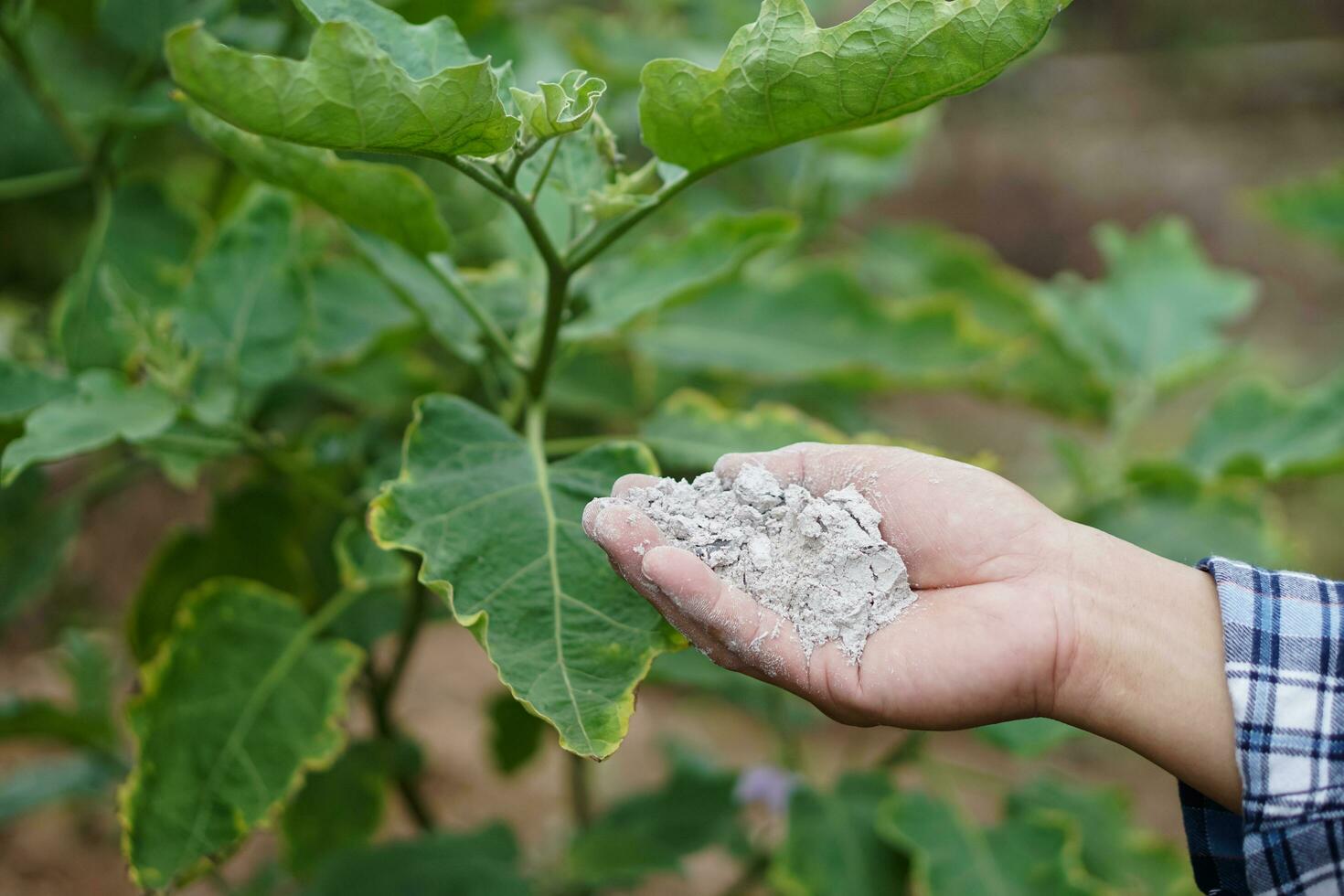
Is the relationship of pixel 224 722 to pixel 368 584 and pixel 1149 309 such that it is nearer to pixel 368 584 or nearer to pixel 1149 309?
pixel 368 584

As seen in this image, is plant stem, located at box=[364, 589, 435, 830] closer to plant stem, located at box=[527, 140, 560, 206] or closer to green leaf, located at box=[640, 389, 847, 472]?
green leaf, located at box=[640, 389, 847, 472]

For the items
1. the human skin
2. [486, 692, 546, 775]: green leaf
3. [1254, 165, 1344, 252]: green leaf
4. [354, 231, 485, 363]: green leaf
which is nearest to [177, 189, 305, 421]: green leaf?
[354, 231, 485, 363]: green leaf

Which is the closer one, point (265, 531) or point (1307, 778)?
Result: point (1307, 778)

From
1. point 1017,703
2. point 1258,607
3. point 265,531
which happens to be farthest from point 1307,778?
point 265,531

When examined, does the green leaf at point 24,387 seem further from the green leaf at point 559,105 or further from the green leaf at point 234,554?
the green leaf at point 559,105

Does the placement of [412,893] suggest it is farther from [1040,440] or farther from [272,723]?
[1040,440]

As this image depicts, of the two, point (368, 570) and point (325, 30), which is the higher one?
point (325, 30)
